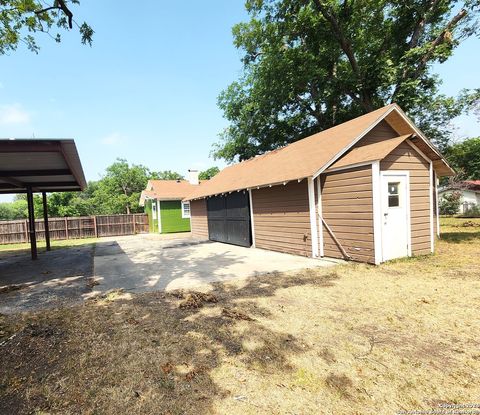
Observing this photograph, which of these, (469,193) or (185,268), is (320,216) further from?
(469,193)

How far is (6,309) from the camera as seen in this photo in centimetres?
523

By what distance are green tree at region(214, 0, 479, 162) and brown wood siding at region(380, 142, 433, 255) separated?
7.99 meters

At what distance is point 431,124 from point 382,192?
15368 millimetres

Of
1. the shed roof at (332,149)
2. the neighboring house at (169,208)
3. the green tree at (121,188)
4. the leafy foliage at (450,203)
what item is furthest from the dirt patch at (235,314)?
the green tree at (121,188)

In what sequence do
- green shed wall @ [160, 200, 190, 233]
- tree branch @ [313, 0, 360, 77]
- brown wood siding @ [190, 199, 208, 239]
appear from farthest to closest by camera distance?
1. green shed wall @ [160, 200, 190, 233]
2. brown wood siding @ [190, 199, 208, 239]
3. tree branch @ [313, 0, 360, 77]

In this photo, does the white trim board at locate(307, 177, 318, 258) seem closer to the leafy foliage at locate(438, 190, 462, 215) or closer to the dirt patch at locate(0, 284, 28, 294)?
the dirt patch at locate(0, 284, 28, 294)

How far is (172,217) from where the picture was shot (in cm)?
2348

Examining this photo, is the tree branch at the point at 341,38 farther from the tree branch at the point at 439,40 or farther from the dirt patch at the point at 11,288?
the dirt patch at the point at 11,288

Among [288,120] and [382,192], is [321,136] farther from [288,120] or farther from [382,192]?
[288,120]

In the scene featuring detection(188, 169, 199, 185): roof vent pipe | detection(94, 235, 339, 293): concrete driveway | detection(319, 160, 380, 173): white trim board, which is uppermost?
detection(188, 169, 199, 185): roof vent pipe

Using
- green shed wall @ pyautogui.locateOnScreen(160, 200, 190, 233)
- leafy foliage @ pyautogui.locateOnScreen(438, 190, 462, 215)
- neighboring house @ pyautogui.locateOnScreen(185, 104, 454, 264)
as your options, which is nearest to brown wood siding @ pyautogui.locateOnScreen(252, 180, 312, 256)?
neighboring house @ pyautogui.locateOnScreen(185, 104, 454, 264)

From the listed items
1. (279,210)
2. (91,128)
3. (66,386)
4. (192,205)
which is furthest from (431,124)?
(66,386)

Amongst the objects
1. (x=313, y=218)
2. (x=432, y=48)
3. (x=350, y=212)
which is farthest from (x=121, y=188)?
(x=350, y=212)

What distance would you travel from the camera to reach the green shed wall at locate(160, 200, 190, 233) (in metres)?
23.1
